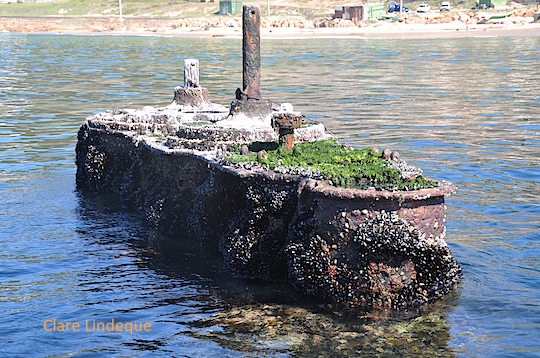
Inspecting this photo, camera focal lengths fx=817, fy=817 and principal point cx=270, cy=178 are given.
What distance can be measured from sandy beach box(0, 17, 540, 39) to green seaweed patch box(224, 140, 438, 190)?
190 ft

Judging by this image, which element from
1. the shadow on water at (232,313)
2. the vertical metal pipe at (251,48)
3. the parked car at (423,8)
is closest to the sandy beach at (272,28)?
the parked car at (423,8)

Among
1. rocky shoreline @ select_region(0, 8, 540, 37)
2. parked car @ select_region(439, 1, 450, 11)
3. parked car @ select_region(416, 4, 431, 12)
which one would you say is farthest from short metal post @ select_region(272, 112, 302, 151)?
parked car @ select_region(439, 1, 450, 11)

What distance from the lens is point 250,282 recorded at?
10.2 meters

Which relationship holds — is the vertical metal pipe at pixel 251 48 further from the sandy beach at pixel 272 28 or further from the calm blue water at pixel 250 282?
the sandy beach at pixel 272 28

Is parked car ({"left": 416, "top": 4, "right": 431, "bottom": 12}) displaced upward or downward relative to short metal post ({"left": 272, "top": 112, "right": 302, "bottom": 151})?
upward

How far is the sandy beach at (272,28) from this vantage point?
6925 centimetres

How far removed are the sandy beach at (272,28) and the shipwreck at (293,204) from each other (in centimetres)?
5689

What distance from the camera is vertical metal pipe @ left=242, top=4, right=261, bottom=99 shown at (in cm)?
1249

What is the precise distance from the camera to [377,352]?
823 centimetres

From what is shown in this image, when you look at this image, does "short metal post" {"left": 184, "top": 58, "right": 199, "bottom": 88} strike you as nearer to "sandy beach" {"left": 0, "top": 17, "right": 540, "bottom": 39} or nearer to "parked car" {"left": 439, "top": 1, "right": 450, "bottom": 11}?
"sandy beach" {"left": 0, "top": 17, "right": 540, "bottom": 39}

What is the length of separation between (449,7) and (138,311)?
3339 inches

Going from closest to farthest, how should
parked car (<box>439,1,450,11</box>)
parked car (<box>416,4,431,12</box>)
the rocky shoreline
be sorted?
the rocky shoreline < parked car (<box>439,1,450,11</box>) < parked car (<box>416,4,431,12</box>)

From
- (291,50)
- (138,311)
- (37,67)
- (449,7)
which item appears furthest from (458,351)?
(449,7)

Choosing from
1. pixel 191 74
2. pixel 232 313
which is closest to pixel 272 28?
pixel 191 74
